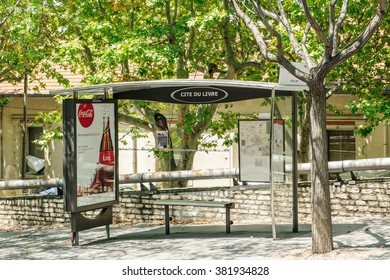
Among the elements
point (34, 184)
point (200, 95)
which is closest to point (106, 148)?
point (200, 95)

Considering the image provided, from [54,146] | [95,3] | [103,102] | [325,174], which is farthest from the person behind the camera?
[54,146]

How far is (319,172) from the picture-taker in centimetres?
1346

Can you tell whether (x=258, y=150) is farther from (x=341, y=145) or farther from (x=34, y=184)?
(x=341, y=145)

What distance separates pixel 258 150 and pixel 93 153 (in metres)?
2.95

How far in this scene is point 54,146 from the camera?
113ft

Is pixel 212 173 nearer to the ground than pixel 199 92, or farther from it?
nearer to the ground

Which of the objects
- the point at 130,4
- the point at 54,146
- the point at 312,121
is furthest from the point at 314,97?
the point at 54,146

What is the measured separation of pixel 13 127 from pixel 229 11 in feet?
→ 55.5

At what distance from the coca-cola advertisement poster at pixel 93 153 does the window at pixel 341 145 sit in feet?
49.7

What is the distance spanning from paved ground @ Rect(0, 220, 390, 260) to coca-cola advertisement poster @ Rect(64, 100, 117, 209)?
2.91 ft

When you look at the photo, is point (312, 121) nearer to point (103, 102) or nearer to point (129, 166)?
point (103, 102)

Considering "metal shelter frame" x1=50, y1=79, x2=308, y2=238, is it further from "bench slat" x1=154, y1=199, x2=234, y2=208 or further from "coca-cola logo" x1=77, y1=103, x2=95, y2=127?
"bench slat" x1=154, y1=199, x2=234, y2=208

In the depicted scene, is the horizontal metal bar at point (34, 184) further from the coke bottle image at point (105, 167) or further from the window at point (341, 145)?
the window at point (341, 145)

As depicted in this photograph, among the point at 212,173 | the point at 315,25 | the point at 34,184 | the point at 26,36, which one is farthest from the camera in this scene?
the point at 26,36
